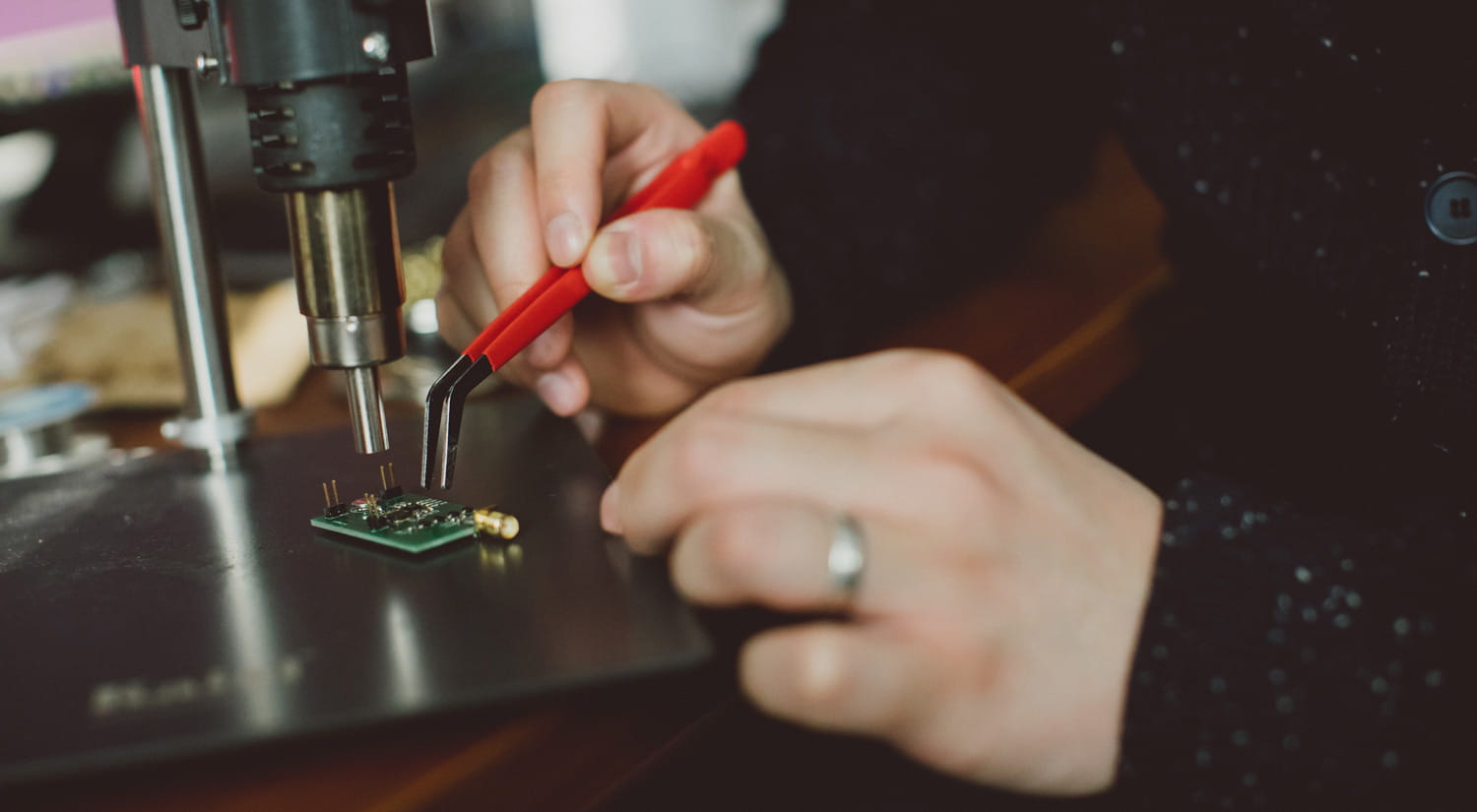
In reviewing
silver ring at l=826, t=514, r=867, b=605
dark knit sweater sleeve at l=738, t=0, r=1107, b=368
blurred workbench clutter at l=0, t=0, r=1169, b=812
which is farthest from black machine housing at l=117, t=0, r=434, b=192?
dark knit sweater sleeve at l=738, t=0, r=1107, b=368

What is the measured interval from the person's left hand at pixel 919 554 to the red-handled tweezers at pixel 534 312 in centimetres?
9

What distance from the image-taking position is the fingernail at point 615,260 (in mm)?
Result: 542

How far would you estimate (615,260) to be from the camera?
0.54 metres

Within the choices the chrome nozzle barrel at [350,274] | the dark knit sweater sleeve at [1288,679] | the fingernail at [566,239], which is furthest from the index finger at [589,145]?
the dark knit sweater sleeve at [1288,679]

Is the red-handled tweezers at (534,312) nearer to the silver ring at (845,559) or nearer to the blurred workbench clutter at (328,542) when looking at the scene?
the blurred workbench clutter at (328,542)

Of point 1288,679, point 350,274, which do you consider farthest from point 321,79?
point 1288,679

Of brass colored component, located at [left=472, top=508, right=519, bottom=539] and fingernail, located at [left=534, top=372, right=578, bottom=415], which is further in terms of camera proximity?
fingernail, located at [left=534, top=372, right=578, bottom=415]

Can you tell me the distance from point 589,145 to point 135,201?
79 centimetres

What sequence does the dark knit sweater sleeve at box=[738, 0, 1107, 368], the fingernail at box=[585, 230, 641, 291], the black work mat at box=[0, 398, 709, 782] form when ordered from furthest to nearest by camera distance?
the dark knit sweater sleeve at box=[738, 0, 1107, 368], the fingernail at box=[585, 230, 641, 291], the black work mat at box=[0, 398, 709, 782]

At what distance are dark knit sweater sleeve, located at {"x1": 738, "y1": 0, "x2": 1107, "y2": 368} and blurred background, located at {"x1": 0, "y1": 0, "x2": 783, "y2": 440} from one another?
0.15 meters

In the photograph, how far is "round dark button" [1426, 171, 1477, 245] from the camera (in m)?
0.56

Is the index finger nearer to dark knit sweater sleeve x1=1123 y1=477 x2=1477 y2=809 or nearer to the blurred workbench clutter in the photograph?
the blurred workbench clutter

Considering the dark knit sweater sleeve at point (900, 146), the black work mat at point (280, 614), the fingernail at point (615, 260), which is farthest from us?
→ the dark knit sweater sleeve at point (900, 146)

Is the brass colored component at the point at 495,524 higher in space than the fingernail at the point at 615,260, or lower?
lower
